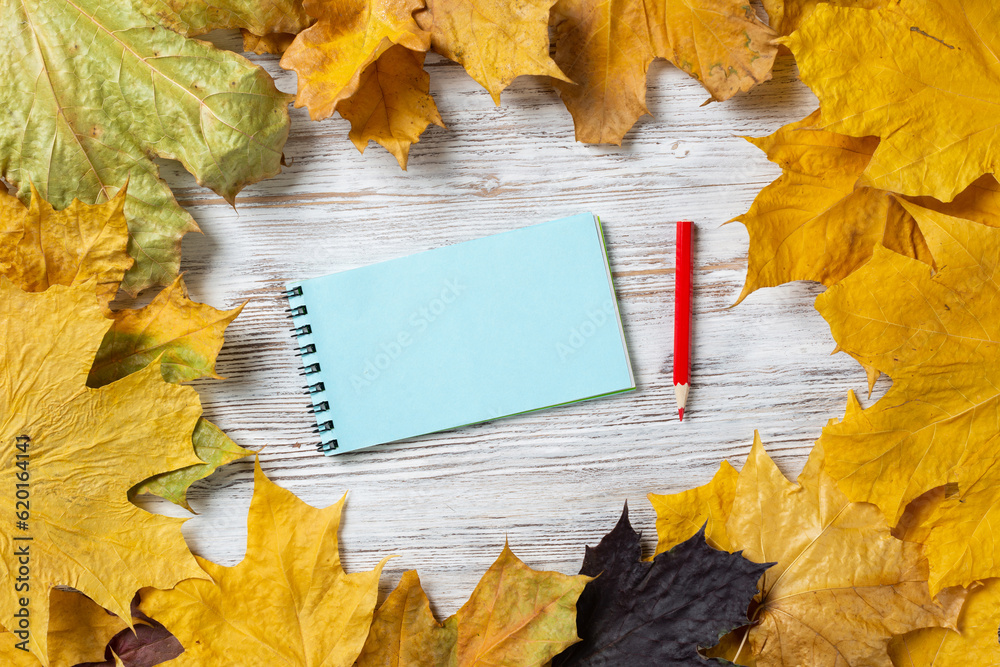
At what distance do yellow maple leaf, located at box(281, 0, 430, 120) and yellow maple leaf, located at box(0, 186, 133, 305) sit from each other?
0.23 m

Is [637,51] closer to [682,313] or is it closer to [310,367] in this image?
[682,313]

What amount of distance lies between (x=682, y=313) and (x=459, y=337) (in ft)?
0.88

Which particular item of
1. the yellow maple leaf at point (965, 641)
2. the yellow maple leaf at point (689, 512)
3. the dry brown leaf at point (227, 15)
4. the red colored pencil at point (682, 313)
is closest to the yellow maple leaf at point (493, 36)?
the dry brown leaf at point (227, 15)

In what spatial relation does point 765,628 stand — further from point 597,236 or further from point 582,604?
point 597,236

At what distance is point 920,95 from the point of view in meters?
0.59

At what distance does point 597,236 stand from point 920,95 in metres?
0.34

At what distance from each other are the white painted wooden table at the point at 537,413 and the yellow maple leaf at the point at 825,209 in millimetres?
65

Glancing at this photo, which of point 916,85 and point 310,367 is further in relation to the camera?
point 310,367

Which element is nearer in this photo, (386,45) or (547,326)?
(386,45)

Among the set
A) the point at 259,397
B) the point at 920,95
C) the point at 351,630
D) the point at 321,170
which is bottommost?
the point at 351,630

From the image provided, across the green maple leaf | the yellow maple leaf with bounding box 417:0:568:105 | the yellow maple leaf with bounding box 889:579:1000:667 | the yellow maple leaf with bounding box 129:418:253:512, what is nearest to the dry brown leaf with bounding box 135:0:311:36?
the green maple leaf

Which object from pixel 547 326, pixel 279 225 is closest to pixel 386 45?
pixel 279 225

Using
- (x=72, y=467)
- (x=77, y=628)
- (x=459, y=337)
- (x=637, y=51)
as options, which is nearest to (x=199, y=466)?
(x=72, y=467)

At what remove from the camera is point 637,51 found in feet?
2.23
